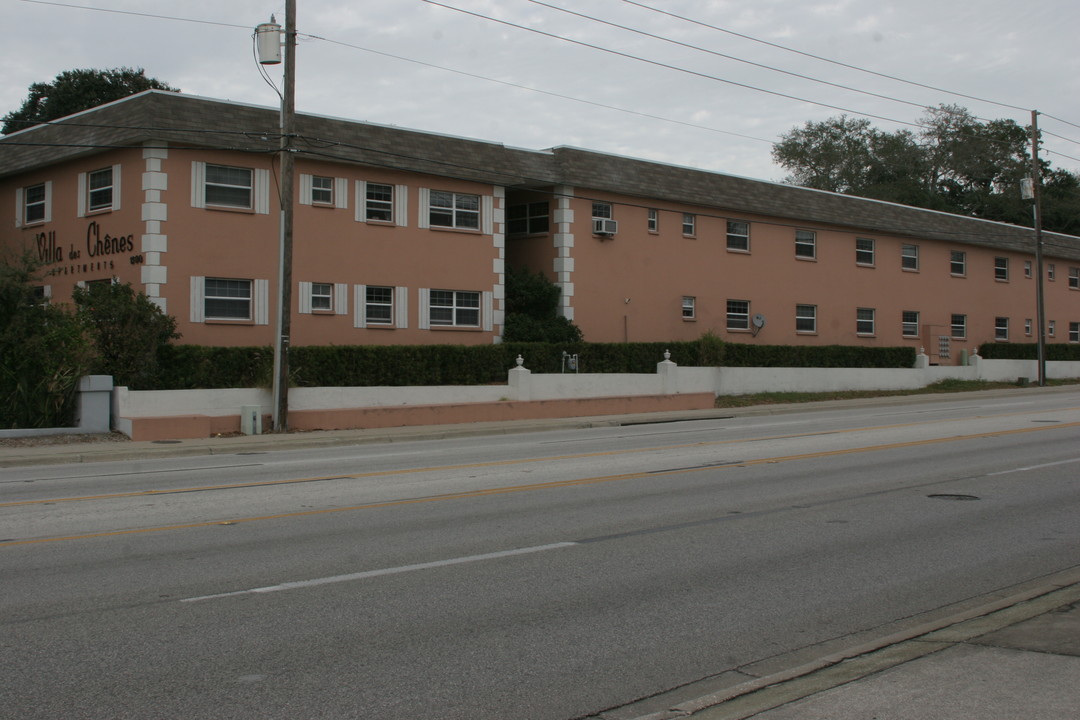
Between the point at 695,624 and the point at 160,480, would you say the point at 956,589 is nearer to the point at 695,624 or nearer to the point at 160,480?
the point at 695,624

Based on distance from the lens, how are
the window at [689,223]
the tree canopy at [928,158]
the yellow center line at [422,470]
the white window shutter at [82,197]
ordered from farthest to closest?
1. the tree canopy at [928,158]
2. the window at [689,223]
3. the white window shutter at [82,197]
4. the yellow center line at [422,470]

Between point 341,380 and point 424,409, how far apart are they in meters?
2.44

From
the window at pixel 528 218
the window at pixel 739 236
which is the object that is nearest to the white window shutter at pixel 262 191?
the window at pixel 528 218

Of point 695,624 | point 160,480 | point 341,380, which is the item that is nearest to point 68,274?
point 341,380

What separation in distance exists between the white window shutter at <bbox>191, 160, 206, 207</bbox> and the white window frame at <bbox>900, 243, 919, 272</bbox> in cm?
3123

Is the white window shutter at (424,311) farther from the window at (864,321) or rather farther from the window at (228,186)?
the window at (864,321)

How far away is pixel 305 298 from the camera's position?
2798 cm

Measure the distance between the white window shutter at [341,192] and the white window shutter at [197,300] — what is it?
450 cm

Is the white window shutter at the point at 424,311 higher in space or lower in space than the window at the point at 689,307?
lower

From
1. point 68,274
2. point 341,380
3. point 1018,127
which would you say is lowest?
point 341,380

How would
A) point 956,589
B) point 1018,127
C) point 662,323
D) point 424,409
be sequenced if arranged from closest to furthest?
point 956,589
point 424,409
point 662,323
point 1018,127

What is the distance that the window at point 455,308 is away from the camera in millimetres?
30562

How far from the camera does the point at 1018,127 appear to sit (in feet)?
290

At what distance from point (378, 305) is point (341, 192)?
134 inches
